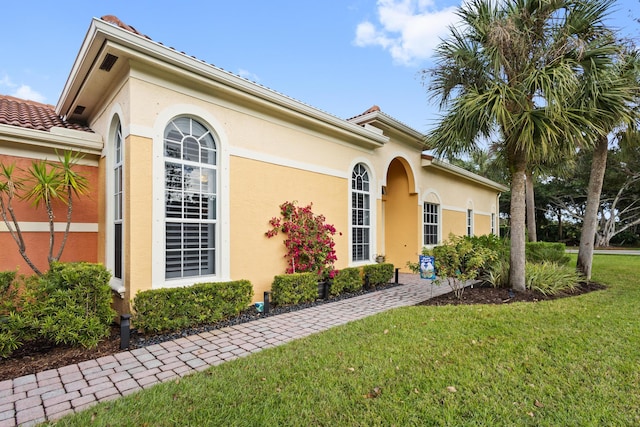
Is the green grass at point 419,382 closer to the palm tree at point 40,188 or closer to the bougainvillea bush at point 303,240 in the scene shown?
the bougainvillea bush at point 303,240

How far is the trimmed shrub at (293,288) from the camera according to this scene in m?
6.85

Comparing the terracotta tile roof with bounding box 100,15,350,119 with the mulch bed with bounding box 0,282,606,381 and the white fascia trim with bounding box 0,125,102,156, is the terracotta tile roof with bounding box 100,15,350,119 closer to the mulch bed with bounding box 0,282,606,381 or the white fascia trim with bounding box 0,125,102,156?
the white fascia trim with bounding box 0,125,102,156

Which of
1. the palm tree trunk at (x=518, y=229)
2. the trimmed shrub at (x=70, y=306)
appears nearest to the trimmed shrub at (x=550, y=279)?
the palm tree trunk at (x=518, y=229)

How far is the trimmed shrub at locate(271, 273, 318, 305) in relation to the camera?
685 centimetres

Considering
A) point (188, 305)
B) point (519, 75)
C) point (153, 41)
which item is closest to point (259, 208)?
point (188, 305)

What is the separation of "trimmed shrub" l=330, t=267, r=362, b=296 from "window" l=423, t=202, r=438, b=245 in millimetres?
5162

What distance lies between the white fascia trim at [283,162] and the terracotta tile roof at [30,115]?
144 inches

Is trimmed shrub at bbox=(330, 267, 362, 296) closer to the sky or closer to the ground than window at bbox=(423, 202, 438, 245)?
closer to the ground

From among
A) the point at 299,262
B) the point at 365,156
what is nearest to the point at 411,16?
the point at 365,156

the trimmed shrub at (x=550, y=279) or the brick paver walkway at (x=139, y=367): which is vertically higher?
the trimmed shrub at (x=550, y=279)

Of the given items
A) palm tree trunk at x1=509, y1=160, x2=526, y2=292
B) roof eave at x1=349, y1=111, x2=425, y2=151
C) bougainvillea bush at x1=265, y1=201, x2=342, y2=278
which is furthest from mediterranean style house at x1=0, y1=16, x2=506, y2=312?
palm tree trunk at x1=509, y1=160, x2=526, y2=292

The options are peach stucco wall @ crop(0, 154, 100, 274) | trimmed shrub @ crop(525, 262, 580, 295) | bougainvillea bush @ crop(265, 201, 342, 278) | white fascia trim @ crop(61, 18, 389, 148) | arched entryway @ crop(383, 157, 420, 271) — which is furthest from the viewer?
arched entryway @ crop(383, 157, 420, 271)

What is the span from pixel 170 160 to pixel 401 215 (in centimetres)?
901

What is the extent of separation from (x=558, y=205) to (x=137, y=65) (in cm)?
4117
